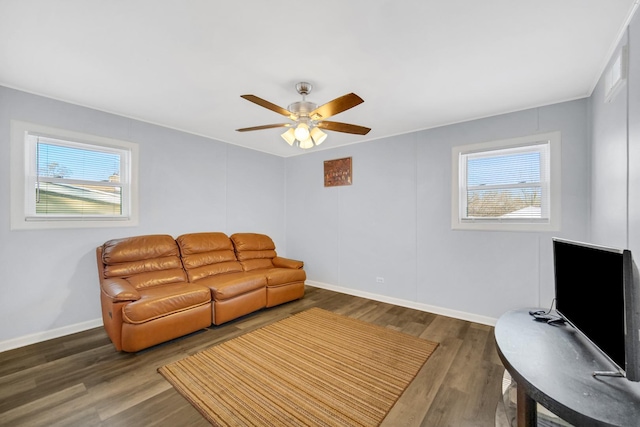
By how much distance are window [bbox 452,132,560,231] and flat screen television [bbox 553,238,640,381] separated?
1.64 meters

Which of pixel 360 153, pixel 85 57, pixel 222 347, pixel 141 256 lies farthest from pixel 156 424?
pixel 360 153

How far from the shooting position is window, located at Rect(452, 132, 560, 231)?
299 cm

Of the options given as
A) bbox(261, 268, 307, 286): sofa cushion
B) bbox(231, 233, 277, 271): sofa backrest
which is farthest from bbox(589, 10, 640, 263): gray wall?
bbox(231, 233, 277, 271): sofa backrest

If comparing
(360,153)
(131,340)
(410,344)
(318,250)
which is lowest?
(410,344)

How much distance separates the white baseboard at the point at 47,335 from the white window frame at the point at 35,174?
1.13 meters

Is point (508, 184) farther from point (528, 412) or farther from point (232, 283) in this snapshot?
point (232, 283)

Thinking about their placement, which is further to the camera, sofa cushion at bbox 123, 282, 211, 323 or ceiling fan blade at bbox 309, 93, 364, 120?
sofa cushion at bbox 123, 282, 211, 323

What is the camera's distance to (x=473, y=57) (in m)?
2.13

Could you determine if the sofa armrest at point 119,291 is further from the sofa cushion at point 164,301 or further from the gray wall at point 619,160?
the gray wall at point 619,160

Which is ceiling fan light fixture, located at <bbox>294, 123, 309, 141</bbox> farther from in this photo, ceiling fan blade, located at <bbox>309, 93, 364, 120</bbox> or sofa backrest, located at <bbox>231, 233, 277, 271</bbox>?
sofa backrest, located at <bbox>231, 233, 277, 271</bbox>

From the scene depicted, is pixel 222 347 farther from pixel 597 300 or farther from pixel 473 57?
pixel 473 57

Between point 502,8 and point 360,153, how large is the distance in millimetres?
2945

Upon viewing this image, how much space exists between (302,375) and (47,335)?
286cm

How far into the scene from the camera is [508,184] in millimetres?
3242
